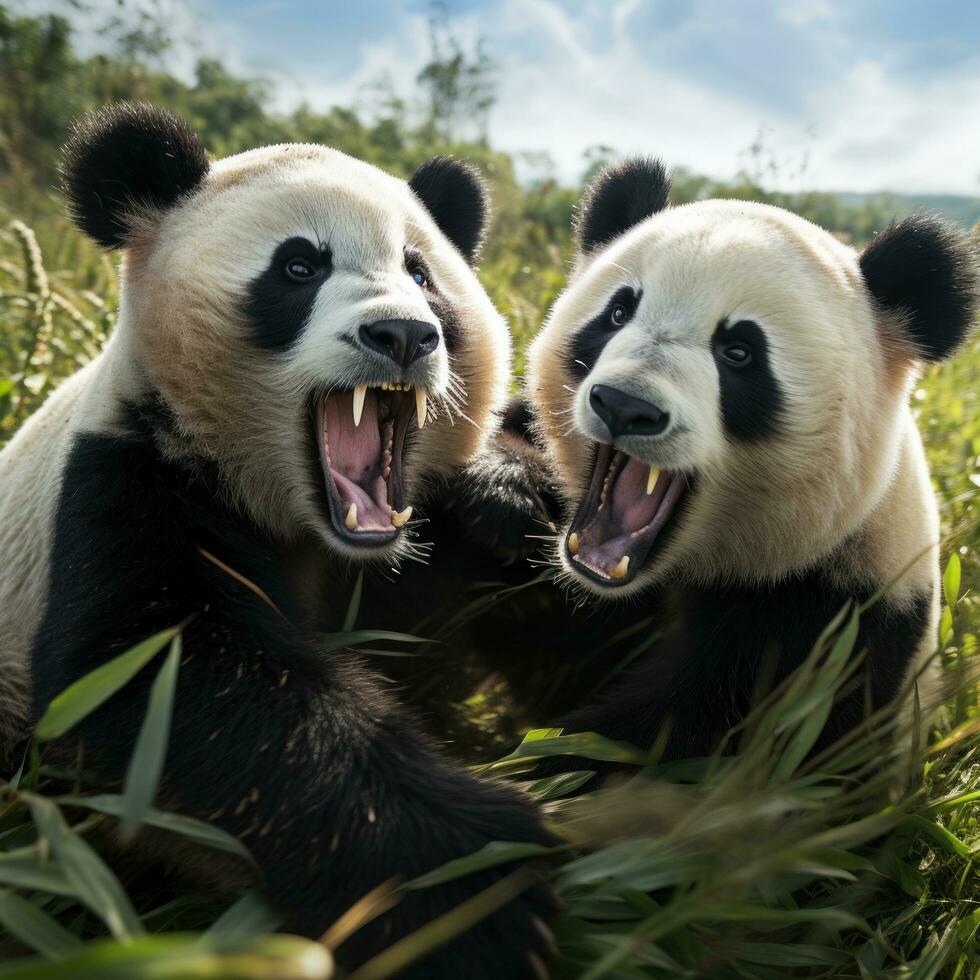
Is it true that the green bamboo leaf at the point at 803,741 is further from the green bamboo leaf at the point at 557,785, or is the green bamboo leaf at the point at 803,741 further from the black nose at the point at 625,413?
the black nose at the point at 625,413

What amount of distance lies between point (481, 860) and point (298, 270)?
1.77 metres

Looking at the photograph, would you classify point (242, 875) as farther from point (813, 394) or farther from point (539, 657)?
point (813, 394)

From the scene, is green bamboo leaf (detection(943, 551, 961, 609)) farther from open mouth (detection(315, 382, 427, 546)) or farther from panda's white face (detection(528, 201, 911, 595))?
open mouth (detection(315, 382, 427, 546))

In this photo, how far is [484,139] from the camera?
12.8m

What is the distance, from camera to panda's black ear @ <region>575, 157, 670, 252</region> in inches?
145

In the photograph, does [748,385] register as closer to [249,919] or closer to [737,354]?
[737,354]

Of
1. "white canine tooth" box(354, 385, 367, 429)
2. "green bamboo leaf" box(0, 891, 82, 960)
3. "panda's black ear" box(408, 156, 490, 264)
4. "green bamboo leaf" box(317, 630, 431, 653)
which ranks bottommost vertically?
"green bamboo leaf" box(0, 891, 82, 960)

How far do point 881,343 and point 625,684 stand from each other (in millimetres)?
1338

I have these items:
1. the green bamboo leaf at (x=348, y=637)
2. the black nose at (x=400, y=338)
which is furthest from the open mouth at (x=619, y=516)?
the black nose at (x=400, y=338)

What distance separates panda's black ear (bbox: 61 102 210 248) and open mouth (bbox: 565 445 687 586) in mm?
1608

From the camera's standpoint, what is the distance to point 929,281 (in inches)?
121

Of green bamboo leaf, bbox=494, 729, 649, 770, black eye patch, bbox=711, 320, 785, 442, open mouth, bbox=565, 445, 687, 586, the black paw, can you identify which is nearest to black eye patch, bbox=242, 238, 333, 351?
the black paw

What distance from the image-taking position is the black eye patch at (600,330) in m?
3.18

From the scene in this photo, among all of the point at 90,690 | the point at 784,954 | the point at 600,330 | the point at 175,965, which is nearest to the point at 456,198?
the point at 600,330
